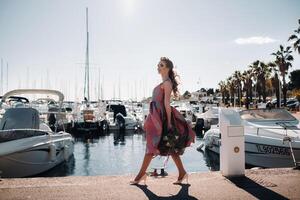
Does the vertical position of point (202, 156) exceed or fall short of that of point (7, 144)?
it falls short

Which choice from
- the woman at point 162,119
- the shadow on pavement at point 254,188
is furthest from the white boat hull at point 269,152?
the woman at point 162,119

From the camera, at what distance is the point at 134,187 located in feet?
18.7

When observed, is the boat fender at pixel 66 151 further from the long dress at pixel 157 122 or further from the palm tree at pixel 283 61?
the palm tree at pixel 283 61

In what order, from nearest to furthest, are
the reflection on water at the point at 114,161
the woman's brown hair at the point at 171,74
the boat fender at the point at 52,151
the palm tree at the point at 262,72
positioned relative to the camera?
1. the woman's brown hair at the point at 171,74
2. the boat fender at the point at 52,151
3. the reflection on water at the point at 114,161
4. the palm tree at the point at 262,72

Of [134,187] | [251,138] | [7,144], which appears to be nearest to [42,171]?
[7,144]

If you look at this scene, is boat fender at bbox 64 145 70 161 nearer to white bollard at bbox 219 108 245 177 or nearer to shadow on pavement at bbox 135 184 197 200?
white bollard at bbox 219 108 245 177

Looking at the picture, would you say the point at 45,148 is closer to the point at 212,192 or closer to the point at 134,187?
the point at 134,187

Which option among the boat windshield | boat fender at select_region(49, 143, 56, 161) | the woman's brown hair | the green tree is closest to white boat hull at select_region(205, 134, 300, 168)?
the boat windshield

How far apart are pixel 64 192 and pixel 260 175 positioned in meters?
3.55

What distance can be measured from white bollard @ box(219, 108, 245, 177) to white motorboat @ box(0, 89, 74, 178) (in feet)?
26.5

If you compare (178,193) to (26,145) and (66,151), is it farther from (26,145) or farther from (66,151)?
(66,151)

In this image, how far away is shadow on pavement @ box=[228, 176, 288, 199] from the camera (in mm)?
5109

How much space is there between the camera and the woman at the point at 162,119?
5.77m

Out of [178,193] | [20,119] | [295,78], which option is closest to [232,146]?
[178,193]
